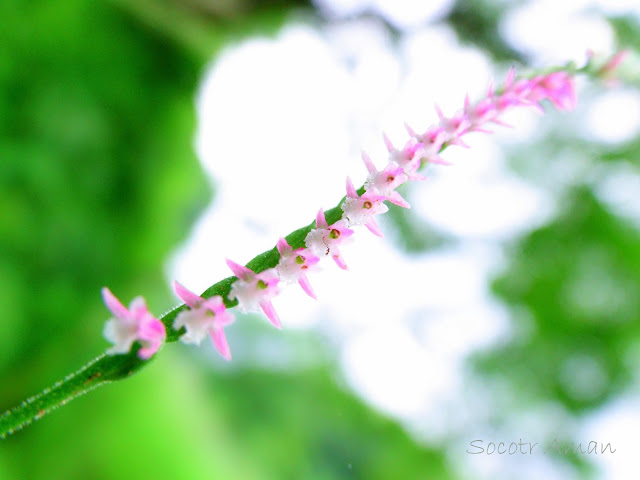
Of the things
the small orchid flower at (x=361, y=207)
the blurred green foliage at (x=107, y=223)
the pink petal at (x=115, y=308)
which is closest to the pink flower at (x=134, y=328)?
the pink petal at (x=115, y=308)

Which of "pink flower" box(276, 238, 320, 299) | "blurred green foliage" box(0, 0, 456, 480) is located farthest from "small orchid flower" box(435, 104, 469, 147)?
"blurred green foliage" box(0, 0, 456, 480)

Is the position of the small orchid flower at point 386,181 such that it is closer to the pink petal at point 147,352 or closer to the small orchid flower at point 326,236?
the small orchid flower at point 326,236

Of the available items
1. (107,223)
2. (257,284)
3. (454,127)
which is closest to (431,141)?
(454,127)

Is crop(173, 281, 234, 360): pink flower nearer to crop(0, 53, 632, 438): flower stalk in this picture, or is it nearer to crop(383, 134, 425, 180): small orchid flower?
crop(0, 53, 632, 438): flower stalk

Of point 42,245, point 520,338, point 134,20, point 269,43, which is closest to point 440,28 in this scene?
point 269,43

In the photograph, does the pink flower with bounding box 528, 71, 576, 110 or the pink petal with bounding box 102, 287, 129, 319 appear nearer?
the pink petal with bounding box 102, 287, 129, 319

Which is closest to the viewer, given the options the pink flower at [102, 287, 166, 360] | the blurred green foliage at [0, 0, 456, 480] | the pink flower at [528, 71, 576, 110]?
the pink flower at [102, 287, 166, 360]
